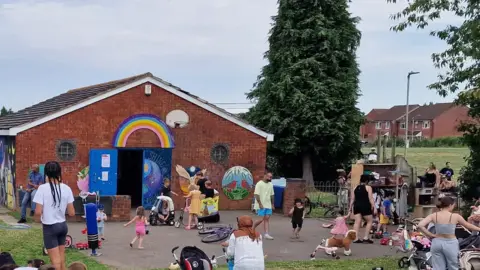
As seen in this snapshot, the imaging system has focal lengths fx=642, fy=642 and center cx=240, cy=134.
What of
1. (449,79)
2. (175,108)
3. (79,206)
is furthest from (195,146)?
(449,79)

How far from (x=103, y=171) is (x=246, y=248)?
13.9 m

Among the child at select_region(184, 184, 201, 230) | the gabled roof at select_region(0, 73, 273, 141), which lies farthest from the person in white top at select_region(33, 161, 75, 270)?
the gabled roof at select_region(0, 73, 273, 141)

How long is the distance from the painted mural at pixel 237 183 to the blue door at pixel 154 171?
216 centimetres

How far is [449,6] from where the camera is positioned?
18344mm

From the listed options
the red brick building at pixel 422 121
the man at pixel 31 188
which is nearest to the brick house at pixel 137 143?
the man at pixel 31 188

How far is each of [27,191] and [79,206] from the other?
1611 millimetres

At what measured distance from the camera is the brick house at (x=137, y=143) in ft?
68.3

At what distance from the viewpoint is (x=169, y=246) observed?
14688 millimetres

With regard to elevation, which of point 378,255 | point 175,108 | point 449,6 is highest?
point 449,6

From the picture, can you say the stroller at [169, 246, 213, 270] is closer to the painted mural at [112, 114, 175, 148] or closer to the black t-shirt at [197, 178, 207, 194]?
the black t-shirt at [197, 178, 207, 194]

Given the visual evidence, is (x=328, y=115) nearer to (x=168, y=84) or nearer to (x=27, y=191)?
(x=168, y=84)

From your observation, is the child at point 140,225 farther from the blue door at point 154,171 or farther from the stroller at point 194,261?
the blue door at point 154,171

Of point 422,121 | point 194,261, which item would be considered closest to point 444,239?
point 194,261

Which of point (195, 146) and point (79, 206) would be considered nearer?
point (79, 206)
